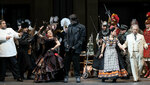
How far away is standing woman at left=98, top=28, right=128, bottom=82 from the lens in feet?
45.0

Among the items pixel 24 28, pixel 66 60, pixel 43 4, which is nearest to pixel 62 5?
pixel 43 4

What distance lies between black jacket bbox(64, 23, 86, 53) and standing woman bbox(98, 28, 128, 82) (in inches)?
32.9

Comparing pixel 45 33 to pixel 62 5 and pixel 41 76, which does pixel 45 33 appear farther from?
pixel 62 5

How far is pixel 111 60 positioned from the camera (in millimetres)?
13828

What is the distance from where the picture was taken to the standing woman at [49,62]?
1377cm

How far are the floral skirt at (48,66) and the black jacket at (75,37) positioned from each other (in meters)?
0.51

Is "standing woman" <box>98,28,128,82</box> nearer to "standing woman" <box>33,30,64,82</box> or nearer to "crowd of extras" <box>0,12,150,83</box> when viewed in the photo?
"crowd of extras" <box>0,12,150,83</box>

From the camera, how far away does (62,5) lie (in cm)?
1700

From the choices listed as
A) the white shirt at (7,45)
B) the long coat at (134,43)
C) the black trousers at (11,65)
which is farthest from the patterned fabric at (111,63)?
the white shirt at (7,45)

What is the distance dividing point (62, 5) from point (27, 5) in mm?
1825

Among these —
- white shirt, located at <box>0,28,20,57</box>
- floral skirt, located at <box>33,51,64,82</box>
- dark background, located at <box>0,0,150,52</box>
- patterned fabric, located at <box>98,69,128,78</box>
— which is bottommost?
patterned fabric, located at <box>98,69,128,78</box>

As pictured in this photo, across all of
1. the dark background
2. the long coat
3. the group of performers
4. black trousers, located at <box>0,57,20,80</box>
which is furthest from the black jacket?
the dark background

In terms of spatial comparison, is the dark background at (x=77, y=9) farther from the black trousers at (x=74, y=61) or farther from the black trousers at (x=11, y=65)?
the black trousers at (x=74, y=61)

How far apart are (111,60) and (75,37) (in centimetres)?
146
